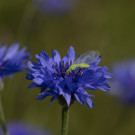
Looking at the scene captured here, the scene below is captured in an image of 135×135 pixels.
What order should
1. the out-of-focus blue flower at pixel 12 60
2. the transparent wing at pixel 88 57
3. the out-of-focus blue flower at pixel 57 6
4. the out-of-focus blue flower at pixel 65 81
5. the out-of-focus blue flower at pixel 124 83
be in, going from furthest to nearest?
the out-of-focus blue flower at pixel 57 6 → the out-of-focus blue flower at pixel 124 83 → the out-of-focus blue flower at pixel 12 60 → the transparent wing at pixel 88 57 → the out-of-focus blue flower at pixel 65 81

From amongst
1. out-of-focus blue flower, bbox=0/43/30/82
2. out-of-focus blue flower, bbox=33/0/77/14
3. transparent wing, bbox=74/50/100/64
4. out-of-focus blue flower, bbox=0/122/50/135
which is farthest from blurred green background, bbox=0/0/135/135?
transparent wing, bbox=74/50/100/64

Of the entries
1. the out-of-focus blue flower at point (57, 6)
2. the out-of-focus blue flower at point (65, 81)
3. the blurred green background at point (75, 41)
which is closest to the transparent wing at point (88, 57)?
the out-of-focus blue flower at point (65, 81)

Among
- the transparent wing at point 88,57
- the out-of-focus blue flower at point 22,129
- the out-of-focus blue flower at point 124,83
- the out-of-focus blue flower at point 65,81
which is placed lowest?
the out-of-focus blue flower at point 22,129

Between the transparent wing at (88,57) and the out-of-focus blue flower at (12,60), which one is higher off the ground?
the out-of-focus blue flower at (12,60)

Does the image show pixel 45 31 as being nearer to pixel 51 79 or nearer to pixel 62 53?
pixel 62 53

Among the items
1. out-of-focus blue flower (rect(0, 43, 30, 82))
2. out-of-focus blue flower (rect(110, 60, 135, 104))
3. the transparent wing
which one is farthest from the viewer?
out-of-focus blue flower (rect(110, 60, 135, 104))

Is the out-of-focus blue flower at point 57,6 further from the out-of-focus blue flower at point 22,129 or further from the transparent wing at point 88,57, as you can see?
the transparent wing at point 88,57

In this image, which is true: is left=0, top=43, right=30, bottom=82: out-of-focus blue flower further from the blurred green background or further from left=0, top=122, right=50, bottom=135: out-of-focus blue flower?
the blurred green background

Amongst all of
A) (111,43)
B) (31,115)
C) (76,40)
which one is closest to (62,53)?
(76,40)
